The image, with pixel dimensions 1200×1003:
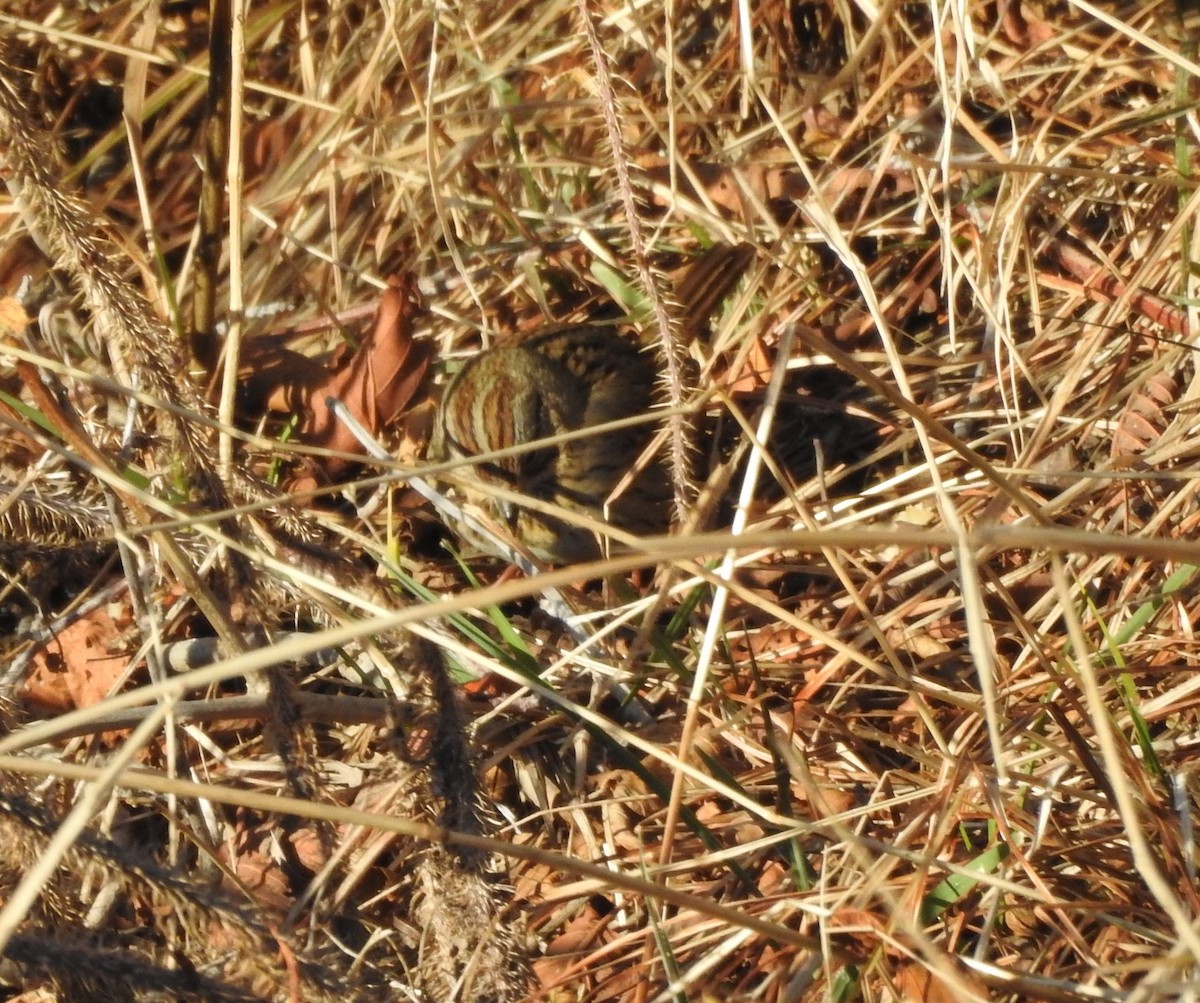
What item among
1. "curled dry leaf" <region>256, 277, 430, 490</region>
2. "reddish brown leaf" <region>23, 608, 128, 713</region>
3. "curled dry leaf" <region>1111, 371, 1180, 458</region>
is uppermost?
"curled dry leaf" <region>256, 277, 430, 490</region>

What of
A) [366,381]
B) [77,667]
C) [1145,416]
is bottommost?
[1145,416]

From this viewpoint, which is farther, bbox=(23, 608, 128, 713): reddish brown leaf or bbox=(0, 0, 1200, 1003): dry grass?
bbox=(23, 608, 128, 713): reddish brown leaf

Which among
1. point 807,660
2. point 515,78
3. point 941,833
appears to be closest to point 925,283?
point 807,660

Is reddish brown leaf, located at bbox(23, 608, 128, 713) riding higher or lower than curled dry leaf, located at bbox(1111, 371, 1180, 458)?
higher

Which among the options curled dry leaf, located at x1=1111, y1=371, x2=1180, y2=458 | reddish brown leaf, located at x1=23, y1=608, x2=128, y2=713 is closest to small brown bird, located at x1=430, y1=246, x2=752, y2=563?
reddish brown leaf, located at x1=23, y1=608, x2=128, y2=713

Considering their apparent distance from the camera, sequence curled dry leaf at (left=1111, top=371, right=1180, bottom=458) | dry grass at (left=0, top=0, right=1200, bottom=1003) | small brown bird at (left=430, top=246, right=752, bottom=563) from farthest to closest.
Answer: small brown bird at (left=430, top=246, right=752, bottom=563), curled dry leaf at (left=1111, top=371, right=1180, bottom=458), dry grass at (left=0, top=0, right=1200, bottom=1003)

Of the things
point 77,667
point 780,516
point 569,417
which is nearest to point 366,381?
point 569,417

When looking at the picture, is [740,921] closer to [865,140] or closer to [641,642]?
[641,642]

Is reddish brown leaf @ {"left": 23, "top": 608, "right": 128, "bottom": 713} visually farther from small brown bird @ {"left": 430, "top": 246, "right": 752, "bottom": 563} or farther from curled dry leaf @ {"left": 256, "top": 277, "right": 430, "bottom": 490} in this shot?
small brown bird @ {"left": 430, "top": 246, "right": 752, "bottom": 563}

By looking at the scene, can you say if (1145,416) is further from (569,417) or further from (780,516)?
(569,417)
